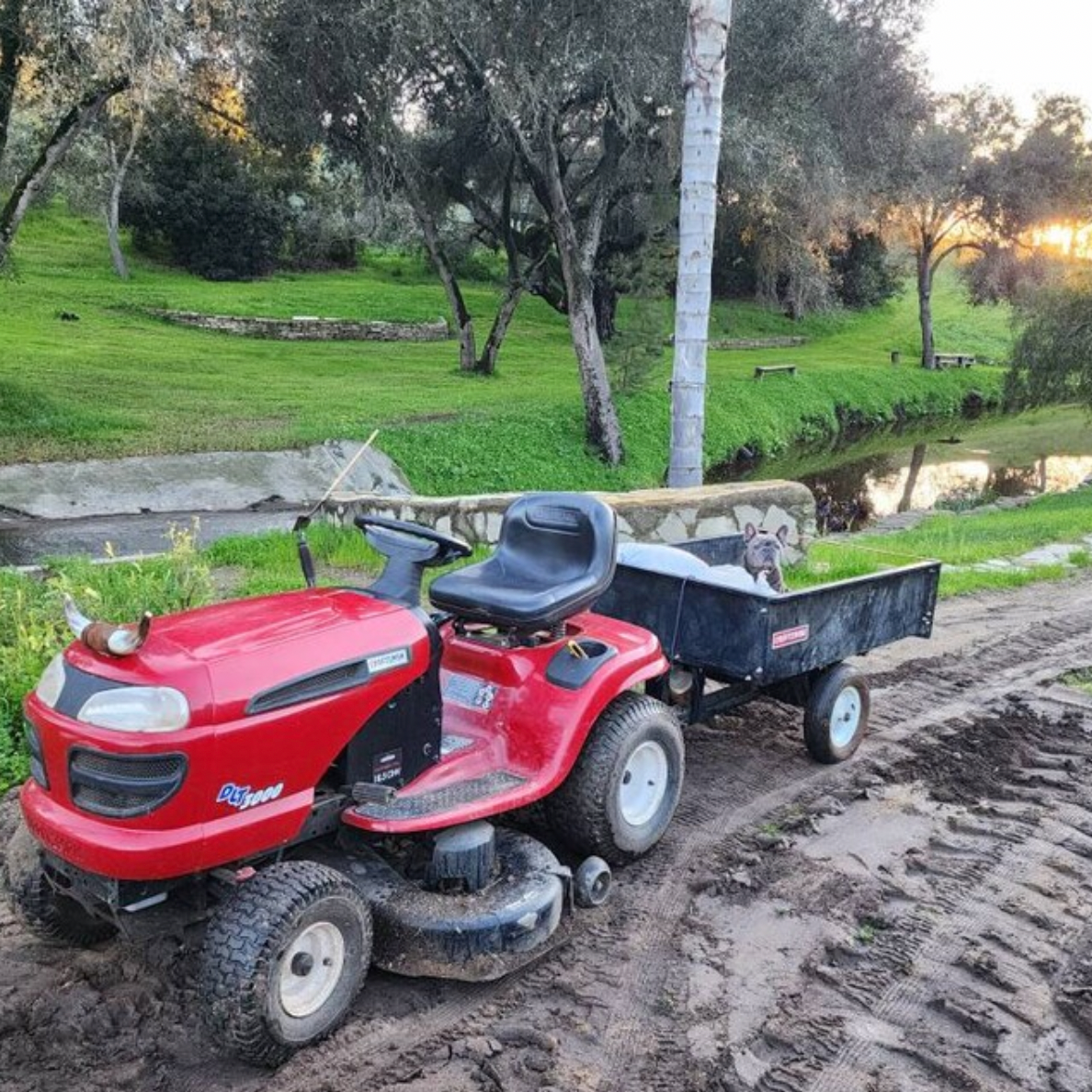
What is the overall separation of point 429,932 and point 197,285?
3023cm

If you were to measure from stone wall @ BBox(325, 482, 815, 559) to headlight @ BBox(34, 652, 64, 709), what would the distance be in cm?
526

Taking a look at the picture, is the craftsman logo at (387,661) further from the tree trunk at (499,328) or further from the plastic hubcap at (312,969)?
the tree trunk at (499,328)

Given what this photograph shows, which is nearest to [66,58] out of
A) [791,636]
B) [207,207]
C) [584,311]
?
[584,311]

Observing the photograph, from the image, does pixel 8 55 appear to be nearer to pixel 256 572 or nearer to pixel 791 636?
pixel 256 572

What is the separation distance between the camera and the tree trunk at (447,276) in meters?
20.2

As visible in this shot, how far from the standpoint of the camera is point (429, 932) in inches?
140

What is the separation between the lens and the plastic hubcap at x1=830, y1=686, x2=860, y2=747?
575cm

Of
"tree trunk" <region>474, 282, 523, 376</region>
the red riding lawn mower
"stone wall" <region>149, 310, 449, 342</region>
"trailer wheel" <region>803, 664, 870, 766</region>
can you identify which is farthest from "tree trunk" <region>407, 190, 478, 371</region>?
the red riding lawn mower

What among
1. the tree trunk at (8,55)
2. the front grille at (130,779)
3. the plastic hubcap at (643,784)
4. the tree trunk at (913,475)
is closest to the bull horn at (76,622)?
the front grille at (130,779)

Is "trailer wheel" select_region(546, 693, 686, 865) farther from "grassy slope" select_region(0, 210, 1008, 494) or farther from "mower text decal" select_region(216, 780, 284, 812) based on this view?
"grassy slope" select_region(0, 210, 1008, 494)

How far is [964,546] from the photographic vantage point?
40.6ft

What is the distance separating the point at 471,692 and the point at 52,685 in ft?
5.36

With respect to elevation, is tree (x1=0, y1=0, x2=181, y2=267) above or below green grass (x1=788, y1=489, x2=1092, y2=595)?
above

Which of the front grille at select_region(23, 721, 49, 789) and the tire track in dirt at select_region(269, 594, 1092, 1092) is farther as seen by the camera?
the tire track in dirt at select_region(269, 594, 1092, 1092)
